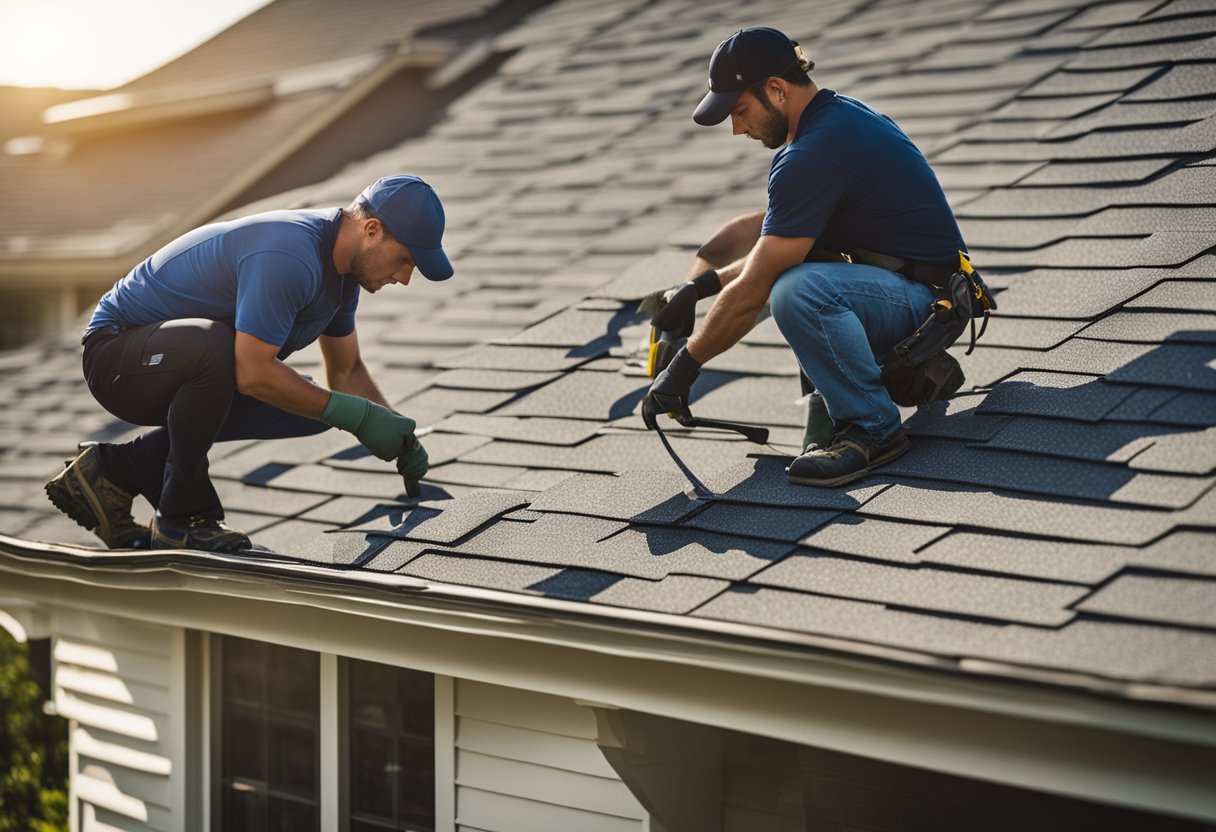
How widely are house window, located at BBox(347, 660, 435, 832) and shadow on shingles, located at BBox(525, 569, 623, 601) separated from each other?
1228 millimetres

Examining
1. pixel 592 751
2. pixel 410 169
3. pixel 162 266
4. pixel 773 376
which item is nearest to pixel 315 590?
pixel 592 751

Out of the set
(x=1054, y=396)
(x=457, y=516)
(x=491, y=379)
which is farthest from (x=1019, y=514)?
(x=491, y=379)

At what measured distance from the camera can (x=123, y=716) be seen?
18.6ft

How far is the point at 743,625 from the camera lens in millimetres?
2963

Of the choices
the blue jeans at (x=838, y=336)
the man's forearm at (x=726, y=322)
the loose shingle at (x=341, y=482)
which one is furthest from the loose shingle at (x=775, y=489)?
the loose shingle at (x=341, y=482)

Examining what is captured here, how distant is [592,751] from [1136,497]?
5.74ft

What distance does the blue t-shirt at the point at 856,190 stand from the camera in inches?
146

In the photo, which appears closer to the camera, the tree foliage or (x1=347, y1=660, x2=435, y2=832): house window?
(x1=347, y1=660, x2=435, y2=832): house window

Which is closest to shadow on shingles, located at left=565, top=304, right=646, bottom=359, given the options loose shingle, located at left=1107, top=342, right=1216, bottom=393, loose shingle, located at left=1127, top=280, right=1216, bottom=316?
loose shingle, located at left=1127, top=280, right=1216, bottom=316

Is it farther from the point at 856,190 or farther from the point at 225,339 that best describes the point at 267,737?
the point at 856,190

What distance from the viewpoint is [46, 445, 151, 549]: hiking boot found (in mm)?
4570

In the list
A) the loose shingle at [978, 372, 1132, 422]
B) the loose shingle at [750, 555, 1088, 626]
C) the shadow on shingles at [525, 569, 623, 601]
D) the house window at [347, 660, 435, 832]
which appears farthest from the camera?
the house window at [347, 660, 435, 832]

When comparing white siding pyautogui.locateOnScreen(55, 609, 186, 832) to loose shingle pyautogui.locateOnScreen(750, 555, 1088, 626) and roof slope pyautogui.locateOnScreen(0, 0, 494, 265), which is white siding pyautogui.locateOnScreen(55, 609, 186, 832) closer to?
loose shingle pyautogui.locateOnScreen(750, 555, 1088, 626)

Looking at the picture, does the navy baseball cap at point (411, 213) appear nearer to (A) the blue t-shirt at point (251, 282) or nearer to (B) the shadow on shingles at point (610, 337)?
(A) the blue t-shirt at point (251, 282)
